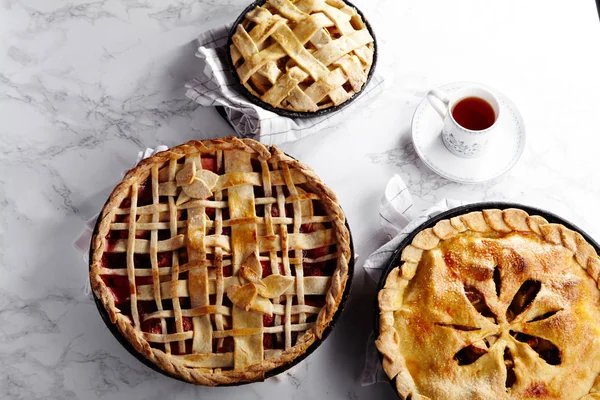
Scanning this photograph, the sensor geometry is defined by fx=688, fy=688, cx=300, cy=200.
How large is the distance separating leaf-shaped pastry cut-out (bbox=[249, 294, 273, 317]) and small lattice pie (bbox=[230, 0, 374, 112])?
0.49m

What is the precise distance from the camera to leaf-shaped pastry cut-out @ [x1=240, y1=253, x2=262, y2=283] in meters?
1.46

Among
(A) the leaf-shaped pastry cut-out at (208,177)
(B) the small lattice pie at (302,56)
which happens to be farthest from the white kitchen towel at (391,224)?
(A) the leaf-shaped pastry cut-out at (208,177)

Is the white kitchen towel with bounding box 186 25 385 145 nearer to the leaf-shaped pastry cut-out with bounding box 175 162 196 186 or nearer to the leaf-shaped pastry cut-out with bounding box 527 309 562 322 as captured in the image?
the leaf-shaped pastry cut-out with bounding box 175 162 196 186

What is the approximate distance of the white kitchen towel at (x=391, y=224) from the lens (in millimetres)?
1577

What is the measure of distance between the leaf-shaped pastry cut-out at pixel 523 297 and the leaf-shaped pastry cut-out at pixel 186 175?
0.75 metres

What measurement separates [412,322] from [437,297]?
0.07m

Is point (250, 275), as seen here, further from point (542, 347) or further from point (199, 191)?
point (542, 347)

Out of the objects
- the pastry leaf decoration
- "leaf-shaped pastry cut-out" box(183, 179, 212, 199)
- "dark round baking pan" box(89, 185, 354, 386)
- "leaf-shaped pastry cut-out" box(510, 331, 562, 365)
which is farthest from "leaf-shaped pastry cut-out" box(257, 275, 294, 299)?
"leaf-shaped pastry cut-out" box(510, 331, 562, 365)

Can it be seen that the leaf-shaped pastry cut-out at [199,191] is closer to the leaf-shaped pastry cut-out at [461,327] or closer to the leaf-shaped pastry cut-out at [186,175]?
the leaf-shaped pastry cut-out at [186,175]

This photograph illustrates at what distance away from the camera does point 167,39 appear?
6.32ft

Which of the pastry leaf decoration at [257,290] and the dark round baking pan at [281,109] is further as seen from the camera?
the dark round baking pan at [281,109]

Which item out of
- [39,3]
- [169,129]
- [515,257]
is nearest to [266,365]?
[515,257]

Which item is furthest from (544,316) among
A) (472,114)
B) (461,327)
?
(472,114)

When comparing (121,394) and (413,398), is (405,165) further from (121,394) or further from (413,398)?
(121,394)
